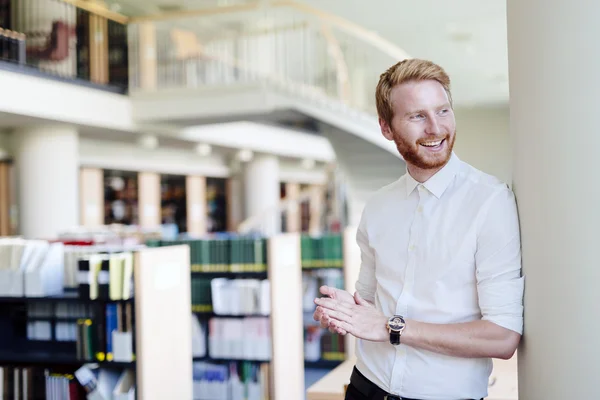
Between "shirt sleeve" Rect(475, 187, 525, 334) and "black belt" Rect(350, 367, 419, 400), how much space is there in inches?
12.0

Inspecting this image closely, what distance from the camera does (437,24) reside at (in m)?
11.8

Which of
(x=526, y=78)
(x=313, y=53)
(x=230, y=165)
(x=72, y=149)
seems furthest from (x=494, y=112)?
(x=526, y=78)

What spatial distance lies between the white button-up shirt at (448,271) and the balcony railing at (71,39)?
876cm

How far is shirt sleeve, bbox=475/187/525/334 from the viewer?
145 cm

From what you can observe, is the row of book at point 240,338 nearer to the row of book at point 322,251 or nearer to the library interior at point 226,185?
the library interior at point 226,185

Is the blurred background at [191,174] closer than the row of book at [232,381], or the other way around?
the blurred background at [191,174]

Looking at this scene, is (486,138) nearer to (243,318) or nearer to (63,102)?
(63,102)

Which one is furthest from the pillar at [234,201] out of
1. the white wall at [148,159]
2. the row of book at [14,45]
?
the row of book at [14,45]

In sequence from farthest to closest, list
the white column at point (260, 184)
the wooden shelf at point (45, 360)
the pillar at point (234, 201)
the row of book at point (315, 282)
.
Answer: the pillar at point (234, 201), the white column at point (260, 184), the row of book at point (315, 282), the wooden shelf at point (45, 360)

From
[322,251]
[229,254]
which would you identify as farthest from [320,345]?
[229,254]

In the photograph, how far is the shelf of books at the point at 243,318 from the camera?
5785mm

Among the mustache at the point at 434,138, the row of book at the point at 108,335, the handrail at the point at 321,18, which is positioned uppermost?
the handrail at the point at 321,18

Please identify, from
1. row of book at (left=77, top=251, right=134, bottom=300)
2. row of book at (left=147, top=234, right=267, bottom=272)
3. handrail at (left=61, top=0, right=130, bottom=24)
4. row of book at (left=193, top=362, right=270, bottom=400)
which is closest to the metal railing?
handrail at (left=61, top=0, right=130, bottom=24)

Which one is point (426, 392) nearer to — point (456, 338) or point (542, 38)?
point (456, 338)
